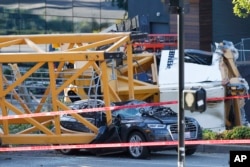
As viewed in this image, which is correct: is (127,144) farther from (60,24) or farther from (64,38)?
(60,24)

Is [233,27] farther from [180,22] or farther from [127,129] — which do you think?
[180,22]

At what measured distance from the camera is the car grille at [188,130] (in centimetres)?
1880

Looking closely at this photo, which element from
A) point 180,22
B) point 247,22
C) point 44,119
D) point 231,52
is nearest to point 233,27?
point 247,22

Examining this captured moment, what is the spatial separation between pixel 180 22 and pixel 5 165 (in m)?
7.34

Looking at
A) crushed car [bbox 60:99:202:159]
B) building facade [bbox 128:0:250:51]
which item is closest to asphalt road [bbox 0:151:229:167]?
crushed car [bbox 60:99:202:159]

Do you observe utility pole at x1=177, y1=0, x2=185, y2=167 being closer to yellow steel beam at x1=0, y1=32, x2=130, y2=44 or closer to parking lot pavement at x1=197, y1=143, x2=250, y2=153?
parking lot pavement at x1=197, y1=143, x2=250, y2=153

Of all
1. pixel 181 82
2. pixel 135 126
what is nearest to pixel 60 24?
pixel 135 126

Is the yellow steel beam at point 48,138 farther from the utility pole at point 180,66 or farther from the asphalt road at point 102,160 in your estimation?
the utility pole at point 180,66

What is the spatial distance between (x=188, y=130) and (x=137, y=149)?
1270mm

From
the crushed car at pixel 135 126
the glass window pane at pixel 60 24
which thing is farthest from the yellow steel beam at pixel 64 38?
the glass window pane at pixel 60 24

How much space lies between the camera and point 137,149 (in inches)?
741

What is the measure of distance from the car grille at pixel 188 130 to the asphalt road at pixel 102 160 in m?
0.49

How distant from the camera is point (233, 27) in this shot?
38344 mm

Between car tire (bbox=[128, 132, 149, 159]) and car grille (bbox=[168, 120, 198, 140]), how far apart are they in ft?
2.09
